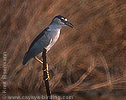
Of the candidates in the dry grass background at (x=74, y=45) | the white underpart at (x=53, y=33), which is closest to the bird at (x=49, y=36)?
the white underpart at (x=53, y=33)

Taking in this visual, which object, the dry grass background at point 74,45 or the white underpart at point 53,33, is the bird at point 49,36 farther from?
the dry grass background at point 74,45

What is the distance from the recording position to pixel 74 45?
21.8ft

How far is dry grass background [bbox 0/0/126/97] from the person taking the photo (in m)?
6.57

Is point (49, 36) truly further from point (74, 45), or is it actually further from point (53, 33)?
point (74, 45)

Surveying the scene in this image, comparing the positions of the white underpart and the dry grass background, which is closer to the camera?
the white underpart

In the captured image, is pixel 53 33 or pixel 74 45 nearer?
pixel 53 33

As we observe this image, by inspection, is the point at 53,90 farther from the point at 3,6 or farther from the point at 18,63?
the point at 3,6

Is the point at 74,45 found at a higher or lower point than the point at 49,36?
higher

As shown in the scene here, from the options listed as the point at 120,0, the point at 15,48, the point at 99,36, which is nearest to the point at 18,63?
the point at 15,48

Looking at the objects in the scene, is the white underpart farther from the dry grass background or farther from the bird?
the dry grass background

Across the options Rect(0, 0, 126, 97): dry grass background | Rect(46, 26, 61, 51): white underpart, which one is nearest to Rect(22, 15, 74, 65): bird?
Rect(46, 26, 61, 51): white underpart

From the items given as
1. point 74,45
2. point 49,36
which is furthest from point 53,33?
point 74,45

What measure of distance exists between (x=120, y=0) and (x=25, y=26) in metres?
2.30

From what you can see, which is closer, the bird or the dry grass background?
the bird
